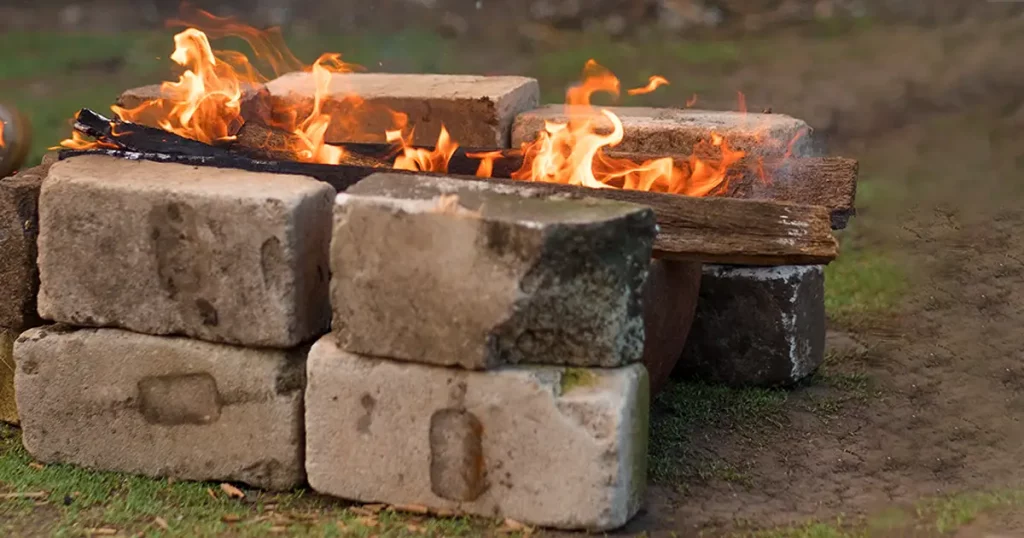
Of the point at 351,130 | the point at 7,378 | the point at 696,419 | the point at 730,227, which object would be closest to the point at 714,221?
the point at 730,227

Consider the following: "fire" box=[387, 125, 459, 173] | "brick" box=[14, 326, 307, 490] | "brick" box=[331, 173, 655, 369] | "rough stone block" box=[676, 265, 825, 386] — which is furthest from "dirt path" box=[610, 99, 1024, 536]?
"fire" box=[387, 125, 459, 173]

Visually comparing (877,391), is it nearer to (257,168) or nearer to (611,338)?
(611,338)

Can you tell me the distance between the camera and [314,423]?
353 cm

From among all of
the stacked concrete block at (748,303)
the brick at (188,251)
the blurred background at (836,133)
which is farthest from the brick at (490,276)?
the stacked concrete block at (748,303)

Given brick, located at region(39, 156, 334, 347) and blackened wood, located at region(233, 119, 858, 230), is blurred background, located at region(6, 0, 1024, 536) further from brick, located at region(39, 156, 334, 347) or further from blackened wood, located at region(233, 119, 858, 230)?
brick, located at region(39, 156, 334, 347)

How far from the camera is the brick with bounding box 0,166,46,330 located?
3.94m

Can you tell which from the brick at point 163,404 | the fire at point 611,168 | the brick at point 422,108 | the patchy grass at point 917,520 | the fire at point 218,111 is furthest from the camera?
the brick at point 422,108

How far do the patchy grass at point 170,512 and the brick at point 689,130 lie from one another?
1.75 m

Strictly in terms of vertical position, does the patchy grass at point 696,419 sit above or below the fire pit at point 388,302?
below

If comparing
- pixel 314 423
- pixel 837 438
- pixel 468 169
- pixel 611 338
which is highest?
pixel 468 169

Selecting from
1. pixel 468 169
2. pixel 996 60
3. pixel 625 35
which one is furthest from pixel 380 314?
pixel 625 35

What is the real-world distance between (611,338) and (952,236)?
3847 mm

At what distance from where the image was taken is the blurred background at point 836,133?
13.3 ft

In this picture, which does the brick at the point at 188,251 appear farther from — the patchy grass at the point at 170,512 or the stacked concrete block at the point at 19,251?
the patchy grass at the point at 170,512
